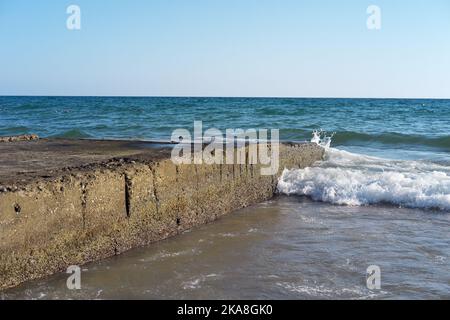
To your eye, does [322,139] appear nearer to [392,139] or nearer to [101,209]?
[392,139]

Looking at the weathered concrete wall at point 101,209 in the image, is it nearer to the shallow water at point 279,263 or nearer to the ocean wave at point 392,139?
the shallow water at point 279,263

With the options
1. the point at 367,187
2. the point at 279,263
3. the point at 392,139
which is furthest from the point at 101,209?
the point at 392,139

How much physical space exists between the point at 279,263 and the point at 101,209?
1698 mm

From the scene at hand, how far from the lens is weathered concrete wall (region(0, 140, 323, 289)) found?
3.57 meters

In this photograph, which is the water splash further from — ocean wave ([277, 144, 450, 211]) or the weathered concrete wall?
the weathered concrete wall

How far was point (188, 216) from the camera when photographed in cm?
544

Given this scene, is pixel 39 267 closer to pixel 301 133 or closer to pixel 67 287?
pixel 67 287

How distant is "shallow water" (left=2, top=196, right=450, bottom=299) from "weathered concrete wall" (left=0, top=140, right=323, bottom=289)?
14cm

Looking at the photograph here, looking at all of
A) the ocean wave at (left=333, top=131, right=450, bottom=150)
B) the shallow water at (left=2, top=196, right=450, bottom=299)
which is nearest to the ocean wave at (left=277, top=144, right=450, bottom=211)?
the shallow water at (left=2, top=196, right=450, bottom=299)

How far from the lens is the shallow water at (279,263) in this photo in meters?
3.78

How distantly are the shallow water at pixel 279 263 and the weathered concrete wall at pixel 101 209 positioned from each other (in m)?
0.14
